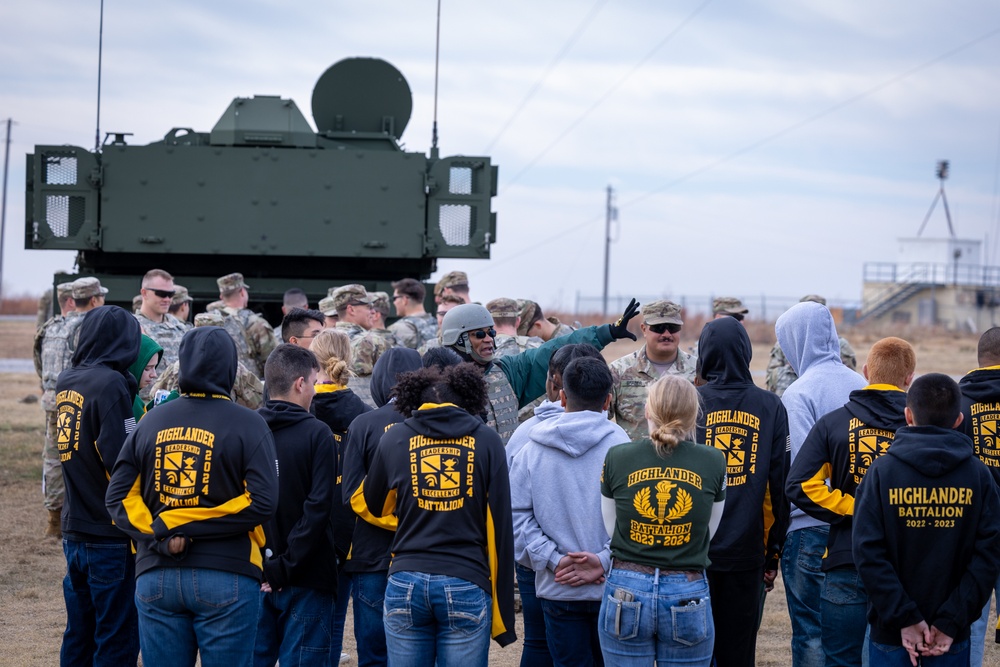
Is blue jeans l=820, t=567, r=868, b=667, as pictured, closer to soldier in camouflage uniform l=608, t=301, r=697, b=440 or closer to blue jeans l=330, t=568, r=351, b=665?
soldier in camouflage uniform l=608, t=301, r=697, b=440

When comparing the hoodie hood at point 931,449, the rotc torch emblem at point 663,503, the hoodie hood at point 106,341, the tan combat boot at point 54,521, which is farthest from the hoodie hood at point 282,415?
the tan combat boot at point 54,521

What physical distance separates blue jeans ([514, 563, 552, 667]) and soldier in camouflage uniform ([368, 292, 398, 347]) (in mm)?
3393

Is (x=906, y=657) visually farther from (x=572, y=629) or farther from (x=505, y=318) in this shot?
(x=505, y=318)

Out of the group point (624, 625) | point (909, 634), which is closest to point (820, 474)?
point (909, 634)

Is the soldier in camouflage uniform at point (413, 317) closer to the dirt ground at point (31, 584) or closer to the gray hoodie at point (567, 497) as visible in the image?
the dirt ground at point (31, 584)

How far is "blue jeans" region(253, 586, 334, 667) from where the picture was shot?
4.80 meters

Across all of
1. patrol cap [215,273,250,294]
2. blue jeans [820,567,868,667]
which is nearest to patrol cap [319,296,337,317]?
patrol cap [215,273,250,294]

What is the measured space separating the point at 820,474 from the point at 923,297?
45956mm

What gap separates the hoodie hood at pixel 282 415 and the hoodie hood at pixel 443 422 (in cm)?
64

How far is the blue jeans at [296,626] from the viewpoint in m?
4.80

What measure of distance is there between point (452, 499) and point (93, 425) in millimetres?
1901

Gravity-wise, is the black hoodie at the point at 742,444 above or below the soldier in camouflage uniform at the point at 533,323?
below

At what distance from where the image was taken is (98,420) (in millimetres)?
5125

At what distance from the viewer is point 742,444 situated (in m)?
4.93
